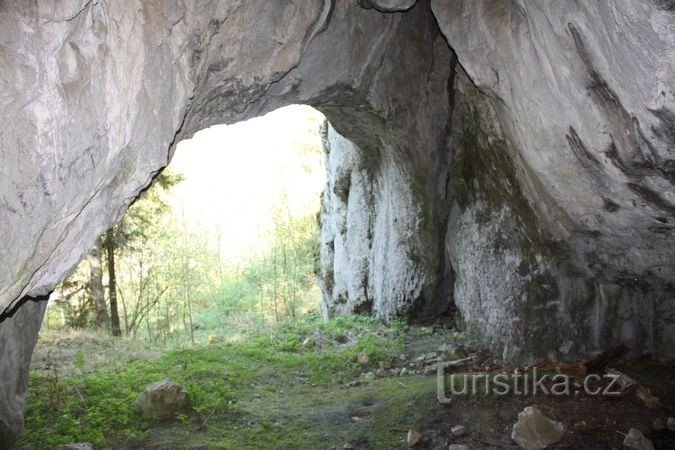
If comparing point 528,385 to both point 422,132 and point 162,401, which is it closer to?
point 162,401

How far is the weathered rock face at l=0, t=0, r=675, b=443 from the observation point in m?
2.67

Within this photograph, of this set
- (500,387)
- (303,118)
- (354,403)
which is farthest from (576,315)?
(303,118)

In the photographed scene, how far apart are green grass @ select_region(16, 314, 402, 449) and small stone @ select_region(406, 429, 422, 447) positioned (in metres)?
0.93

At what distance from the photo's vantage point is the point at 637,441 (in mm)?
3961

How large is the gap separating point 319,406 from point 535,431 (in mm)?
2116

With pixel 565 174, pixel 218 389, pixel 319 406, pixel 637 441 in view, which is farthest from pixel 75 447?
pixel 565 174

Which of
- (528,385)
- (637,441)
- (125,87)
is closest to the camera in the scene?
(125,87)

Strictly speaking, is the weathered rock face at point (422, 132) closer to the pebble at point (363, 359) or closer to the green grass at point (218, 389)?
the green grass at point (218, 389)

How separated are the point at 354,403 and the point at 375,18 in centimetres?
451

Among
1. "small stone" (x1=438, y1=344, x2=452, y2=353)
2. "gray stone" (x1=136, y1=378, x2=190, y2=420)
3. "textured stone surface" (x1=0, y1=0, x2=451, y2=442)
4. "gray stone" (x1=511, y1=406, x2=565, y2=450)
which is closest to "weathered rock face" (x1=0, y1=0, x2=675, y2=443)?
"textured stone surface" (x1=0, y1=0, x2=451, y2=442)

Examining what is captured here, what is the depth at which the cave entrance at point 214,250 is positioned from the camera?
37.0 feet

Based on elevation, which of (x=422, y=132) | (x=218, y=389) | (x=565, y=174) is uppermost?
(x=422, y=132)

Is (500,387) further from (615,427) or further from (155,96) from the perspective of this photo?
(155,96)

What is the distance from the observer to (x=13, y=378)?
4.49 meters
